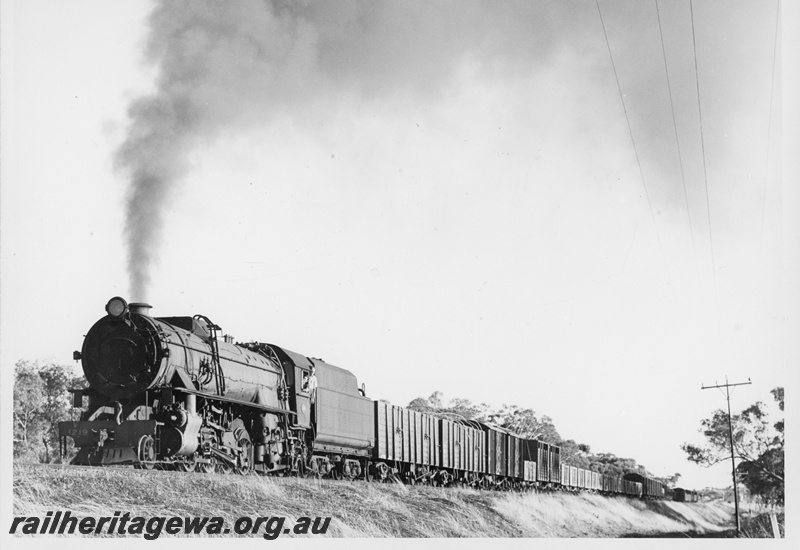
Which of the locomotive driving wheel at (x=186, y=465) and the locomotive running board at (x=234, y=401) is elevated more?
the locomotive running board at (x=234, y=401)

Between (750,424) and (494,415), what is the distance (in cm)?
2518

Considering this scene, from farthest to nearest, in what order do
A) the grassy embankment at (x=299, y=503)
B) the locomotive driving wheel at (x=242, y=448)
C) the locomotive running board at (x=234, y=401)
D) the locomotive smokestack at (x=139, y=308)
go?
the locomotive driving wheel at (x=242, y=448) < the locomotive smokestack at (x=139, y=308) < the locomotive running board at (x=234, y=401) < the grassy embankment at (x=299, y=503)

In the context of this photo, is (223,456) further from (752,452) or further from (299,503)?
(752,452)

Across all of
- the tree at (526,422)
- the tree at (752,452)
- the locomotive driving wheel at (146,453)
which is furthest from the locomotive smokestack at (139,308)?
the tree at (526,422)

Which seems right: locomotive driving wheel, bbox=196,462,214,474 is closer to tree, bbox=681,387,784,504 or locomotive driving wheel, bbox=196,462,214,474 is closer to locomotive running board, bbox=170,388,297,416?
locomotive running board, bbox=170,388,297,416

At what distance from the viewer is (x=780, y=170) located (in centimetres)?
1393

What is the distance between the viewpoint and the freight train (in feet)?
41.5

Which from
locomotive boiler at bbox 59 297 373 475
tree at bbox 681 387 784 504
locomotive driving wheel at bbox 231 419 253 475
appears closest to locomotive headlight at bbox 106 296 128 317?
locomotive boiler at bbox 59 297 373 475

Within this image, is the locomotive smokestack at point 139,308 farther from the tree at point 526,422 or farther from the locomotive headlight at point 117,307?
the tree at point 526,422

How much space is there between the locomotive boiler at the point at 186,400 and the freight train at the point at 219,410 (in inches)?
0.7

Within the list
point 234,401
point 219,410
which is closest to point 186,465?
point 219,410

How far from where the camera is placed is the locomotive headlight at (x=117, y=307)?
42.9 feet

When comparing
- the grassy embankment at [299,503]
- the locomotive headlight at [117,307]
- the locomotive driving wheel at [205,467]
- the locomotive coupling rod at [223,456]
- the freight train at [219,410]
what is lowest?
the grassy embankment at [299,503]

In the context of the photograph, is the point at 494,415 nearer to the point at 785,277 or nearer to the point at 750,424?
the point at 750,424
